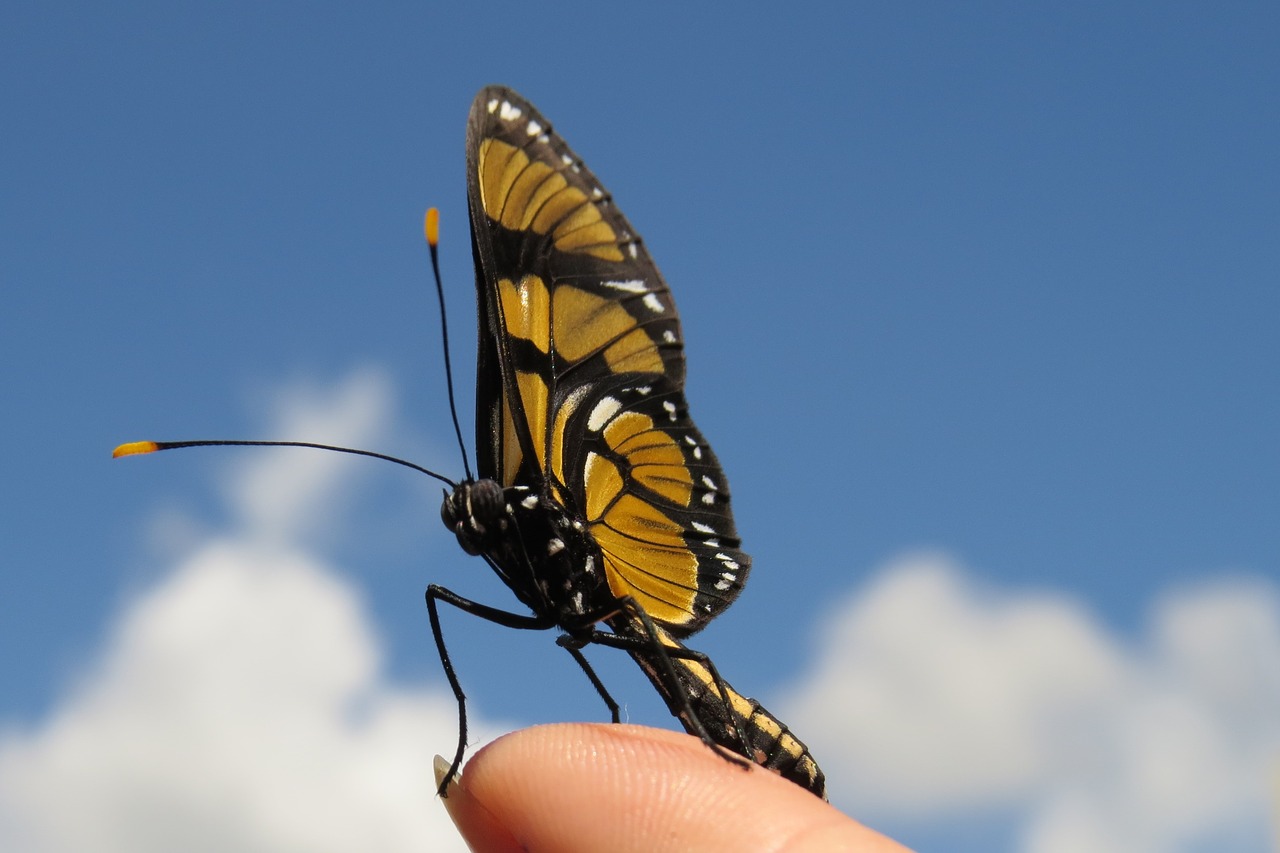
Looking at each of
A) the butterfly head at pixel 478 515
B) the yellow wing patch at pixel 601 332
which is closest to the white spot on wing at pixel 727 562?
the yellow wing patch at pixel 601 332

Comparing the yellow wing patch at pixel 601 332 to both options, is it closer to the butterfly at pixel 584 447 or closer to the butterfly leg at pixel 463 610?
the butterfly at pixel 584 447

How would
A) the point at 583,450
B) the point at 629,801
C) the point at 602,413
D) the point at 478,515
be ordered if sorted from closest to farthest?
the point at 629,801
the point at 478,515
the point at 583,450
the point at 602,413

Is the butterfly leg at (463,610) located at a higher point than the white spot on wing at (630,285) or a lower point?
lower

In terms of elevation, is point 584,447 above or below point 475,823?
above

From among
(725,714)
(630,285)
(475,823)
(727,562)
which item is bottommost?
(475,823)

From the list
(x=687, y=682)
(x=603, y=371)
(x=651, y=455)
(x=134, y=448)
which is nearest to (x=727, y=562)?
(x=651, y=455)

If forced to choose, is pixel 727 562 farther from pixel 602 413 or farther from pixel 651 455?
pixel 602 413

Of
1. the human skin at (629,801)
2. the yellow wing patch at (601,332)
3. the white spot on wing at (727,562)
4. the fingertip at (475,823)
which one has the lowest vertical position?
the fingertip at (475,823)
